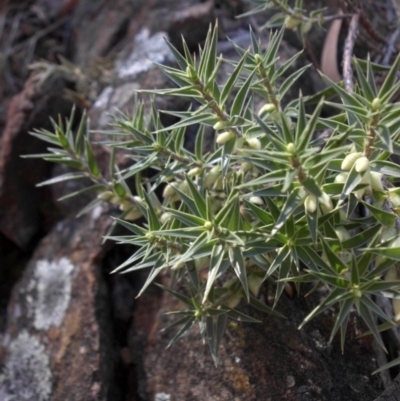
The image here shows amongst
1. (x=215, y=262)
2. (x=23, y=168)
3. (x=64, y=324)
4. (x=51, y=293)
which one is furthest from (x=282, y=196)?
(x=23, y=168)

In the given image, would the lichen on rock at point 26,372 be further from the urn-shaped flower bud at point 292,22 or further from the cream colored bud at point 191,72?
the urn-shaped flower bud at point 292,22

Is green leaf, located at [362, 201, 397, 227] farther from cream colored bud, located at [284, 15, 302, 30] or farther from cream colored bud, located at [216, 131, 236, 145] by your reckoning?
cream colored bud, located at [284, 15, 302, 30]

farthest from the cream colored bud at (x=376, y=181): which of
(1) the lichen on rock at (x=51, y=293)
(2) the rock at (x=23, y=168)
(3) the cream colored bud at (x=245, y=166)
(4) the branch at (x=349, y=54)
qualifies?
(2) the rock at (x=23, y=168)

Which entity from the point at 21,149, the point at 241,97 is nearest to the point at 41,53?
the point at 21,149

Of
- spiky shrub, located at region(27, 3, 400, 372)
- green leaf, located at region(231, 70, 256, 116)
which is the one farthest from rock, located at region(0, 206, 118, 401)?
green leaf, located at region(231, 70, 256, 116)

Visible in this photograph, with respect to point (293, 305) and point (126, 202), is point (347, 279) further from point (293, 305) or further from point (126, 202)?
point (126, 202)
